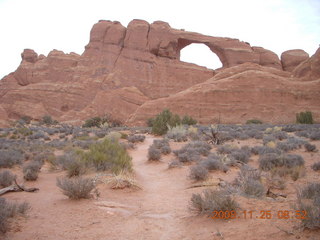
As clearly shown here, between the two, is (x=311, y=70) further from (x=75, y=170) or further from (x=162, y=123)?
(x=75, y=170)

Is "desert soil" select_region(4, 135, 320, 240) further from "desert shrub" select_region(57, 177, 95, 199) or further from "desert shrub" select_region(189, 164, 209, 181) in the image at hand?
"desert shrub" select_region(189, 164, 209, 181)

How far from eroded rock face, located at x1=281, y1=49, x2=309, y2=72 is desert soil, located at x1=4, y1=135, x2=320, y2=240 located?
5746 centimetres

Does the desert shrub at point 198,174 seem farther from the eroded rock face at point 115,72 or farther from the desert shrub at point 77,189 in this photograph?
the eroded rock face at point 115,72

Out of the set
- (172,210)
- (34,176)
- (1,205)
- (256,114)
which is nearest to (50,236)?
(1,205)

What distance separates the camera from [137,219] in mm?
4934

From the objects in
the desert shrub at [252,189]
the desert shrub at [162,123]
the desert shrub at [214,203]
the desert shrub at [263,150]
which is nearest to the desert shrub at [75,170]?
the desert shrub at [214,203]

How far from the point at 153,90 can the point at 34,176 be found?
46.7 meters

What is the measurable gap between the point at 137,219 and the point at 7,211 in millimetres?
2155

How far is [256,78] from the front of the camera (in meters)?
41.4

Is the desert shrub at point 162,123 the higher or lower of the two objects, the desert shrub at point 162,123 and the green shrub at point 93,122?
the higher

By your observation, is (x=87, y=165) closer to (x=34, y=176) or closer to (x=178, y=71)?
(x=34, y=176)

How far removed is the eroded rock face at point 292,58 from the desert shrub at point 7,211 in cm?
6193
